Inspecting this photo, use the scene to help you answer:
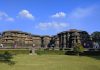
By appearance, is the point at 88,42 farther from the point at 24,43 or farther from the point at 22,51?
the point at 22,51

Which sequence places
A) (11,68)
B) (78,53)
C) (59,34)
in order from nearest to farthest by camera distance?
(11,68) → (78,53) → (59,34)

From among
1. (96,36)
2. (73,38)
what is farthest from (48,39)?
(96,36)

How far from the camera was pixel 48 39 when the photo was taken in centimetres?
14462

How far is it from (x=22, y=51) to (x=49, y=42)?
69251 mm

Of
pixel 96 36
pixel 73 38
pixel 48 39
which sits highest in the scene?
pixel 96 36

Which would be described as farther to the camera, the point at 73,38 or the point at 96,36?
the point at 96,36

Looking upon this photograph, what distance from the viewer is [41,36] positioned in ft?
485

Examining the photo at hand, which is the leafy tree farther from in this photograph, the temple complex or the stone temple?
the temple complex

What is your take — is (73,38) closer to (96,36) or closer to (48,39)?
(48,39)

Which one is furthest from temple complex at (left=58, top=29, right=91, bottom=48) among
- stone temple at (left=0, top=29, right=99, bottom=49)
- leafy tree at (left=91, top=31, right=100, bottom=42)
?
leafy tree at (left=91, top=31, right=100, bottom=42)

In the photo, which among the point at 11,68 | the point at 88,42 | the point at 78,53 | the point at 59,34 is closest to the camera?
the point at 11,68

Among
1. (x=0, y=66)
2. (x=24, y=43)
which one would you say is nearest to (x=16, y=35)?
(x=24, y=43)

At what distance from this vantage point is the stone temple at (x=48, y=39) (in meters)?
127

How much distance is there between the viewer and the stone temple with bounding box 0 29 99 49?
127356 millimetres
